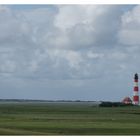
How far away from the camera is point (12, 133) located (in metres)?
39.3

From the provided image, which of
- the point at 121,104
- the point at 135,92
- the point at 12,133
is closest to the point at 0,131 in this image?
the point at 12,133

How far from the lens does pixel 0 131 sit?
39906 mm

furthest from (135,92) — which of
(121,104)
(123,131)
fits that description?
(123,131)

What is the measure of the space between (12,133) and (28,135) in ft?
5.61
